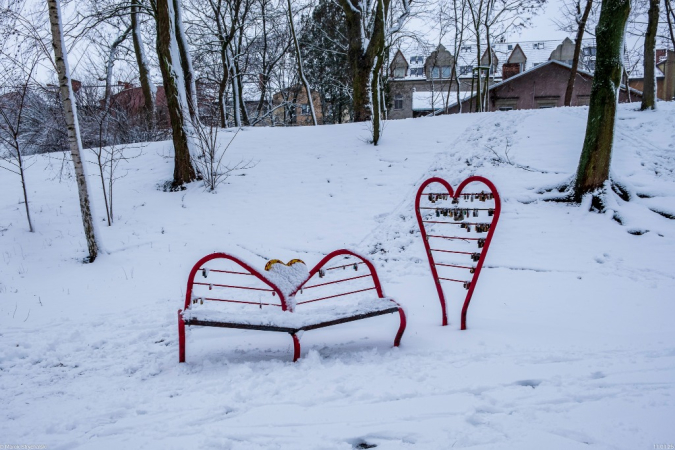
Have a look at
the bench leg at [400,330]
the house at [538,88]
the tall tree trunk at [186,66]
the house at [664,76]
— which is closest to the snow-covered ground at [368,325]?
the bench leg at [400,330]

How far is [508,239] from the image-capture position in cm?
685

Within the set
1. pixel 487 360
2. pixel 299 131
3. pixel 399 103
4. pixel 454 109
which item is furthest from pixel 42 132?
pixel 399 103

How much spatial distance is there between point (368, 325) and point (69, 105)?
19.9 ft

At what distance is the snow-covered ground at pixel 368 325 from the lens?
2.45 meters

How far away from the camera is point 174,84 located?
30.6 ft

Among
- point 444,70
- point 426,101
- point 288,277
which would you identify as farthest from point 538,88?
point 288,277

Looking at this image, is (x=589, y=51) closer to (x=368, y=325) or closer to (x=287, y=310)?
(x=368, y=325)

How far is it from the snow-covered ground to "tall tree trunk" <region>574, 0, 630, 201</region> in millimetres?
571

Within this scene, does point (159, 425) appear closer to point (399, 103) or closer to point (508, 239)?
point (508, 239)

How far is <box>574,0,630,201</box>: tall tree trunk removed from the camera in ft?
21.7

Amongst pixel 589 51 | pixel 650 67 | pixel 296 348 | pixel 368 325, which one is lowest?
pixel 368 325

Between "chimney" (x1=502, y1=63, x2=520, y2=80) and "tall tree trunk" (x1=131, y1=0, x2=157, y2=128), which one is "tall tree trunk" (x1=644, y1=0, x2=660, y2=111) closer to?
"tall tree trunk" (x1=131, y1=0, x2=157, y2=128)

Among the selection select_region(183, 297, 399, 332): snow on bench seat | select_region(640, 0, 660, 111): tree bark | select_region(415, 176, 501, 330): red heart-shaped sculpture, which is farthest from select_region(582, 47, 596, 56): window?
select_region(183, 297, 399, 332): snow on bench seat

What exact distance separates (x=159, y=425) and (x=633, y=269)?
624 cm
